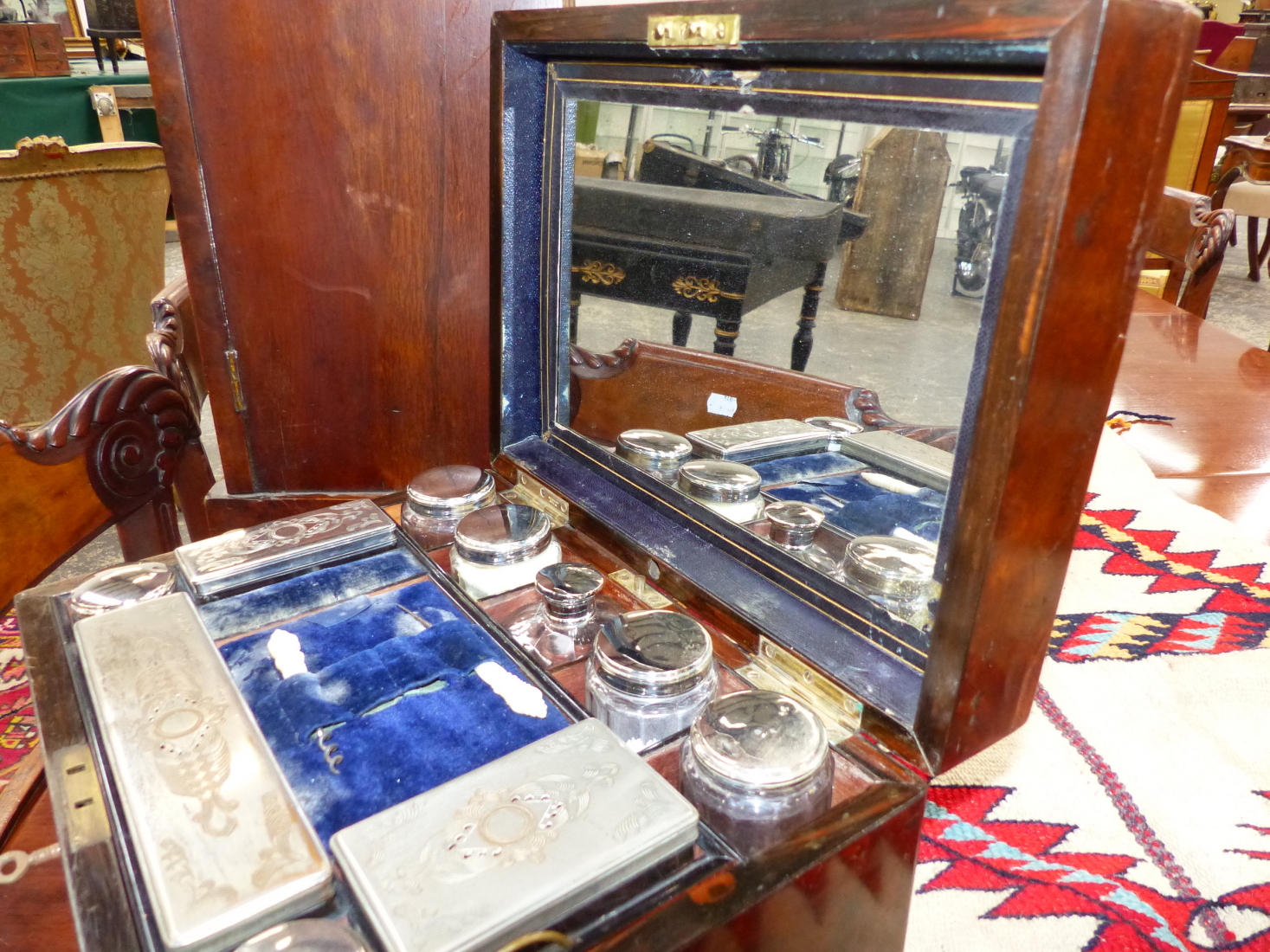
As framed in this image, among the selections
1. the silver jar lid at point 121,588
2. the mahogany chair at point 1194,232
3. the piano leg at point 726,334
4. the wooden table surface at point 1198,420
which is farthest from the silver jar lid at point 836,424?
the mahogany chair at point 1194,232

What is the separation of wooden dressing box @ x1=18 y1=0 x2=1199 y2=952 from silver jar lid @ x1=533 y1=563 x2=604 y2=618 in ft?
0.15

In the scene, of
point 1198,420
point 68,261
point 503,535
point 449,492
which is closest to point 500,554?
point 503,535

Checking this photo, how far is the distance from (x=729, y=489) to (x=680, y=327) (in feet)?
0.55

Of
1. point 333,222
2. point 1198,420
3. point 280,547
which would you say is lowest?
point 1198,420

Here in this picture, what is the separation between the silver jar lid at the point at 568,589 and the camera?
66cm

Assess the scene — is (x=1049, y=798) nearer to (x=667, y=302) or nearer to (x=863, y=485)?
(x=863, y=485)

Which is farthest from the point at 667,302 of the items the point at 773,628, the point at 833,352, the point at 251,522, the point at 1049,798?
the point at 251,522

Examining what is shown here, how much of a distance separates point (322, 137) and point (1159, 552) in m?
1.22

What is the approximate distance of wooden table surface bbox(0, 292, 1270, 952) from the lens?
1256 mm

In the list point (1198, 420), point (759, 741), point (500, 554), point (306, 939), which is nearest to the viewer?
point (306, 939)

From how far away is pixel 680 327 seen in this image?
0.80 meters

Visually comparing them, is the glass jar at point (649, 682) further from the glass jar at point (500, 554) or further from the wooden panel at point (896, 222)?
the wooden panel at point (896, 222)

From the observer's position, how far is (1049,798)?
85 cm

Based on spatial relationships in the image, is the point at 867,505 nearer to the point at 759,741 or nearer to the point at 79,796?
the point at 759,741
